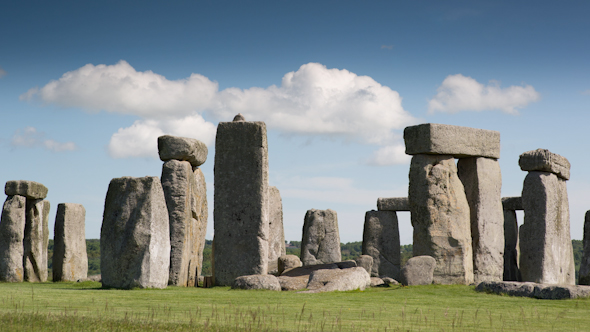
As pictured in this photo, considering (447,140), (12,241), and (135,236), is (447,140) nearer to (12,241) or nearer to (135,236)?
(135,236)

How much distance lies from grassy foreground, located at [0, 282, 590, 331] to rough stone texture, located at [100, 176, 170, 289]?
560mm

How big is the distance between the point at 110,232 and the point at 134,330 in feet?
20.0

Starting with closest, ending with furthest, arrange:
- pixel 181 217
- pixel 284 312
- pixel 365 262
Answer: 1. pixel 284 312
2. pixel 181 217
3. pixel 365 262

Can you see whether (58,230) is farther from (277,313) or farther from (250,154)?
(277,313)

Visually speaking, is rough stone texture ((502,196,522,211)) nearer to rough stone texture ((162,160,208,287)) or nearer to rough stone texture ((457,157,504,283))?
rough stone texture ((457,157,504,283))

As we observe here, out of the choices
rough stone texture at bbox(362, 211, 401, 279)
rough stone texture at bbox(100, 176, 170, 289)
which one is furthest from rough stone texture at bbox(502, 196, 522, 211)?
rough stone texture at bbox(100, 176, 170, 289)

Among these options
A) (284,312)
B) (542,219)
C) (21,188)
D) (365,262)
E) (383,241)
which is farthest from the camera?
(383,241)

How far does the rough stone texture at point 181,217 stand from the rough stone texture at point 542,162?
28.2 ft

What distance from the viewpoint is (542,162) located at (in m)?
16.9

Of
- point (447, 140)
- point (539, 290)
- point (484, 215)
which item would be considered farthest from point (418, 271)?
point (447, 140)

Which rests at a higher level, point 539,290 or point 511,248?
point 511,248

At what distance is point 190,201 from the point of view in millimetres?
16094

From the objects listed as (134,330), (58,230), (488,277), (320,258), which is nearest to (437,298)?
(488,277)

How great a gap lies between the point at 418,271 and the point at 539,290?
3241 millimetres
